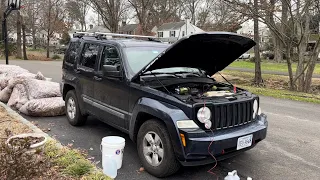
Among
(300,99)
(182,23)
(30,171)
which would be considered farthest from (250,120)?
(182,23)

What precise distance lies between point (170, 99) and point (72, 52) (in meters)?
3.40

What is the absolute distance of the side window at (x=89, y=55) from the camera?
5.65 m

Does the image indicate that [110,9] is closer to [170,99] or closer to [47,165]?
[170,99]

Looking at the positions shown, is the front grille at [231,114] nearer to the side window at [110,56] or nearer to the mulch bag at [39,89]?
the side window at [110,56]

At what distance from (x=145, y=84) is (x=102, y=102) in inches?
46.7

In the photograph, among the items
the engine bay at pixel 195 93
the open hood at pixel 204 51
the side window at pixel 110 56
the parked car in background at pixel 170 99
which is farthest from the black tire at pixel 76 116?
the engine bay at pixel 195 93

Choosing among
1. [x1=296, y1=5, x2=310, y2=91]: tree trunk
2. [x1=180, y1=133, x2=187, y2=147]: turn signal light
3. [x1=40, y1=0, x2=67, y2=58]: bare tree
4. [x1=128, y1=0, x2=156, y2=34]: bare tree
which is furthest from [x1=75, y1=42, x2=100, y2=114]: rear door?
[x1=40, y1=0, x2=67, y2=58]: bare tree

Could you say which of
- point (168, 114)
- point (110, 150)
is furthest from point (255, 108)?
point (110, 150)

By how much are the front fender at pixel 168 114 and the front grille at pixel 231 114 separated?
41 centimetres

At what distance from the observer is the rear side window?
636 cm

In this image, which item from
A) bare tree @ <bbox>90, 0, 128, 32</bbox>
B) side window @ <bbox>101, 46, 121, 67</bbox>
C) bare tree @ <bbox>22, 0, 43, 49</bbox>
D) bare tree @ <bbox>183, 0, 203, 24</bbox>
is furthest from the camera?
bare tree @ <bbox>183, 0, 203, 24</bbox>

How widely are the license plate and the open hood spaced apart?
4.91ft

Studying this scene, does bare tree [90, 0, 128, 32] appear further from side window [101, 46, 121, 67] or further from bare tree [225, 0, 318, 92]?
side window [101, 46, 121, 67]

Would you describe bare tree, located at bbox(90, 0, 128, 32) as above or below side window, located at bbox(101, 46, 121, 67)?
above
